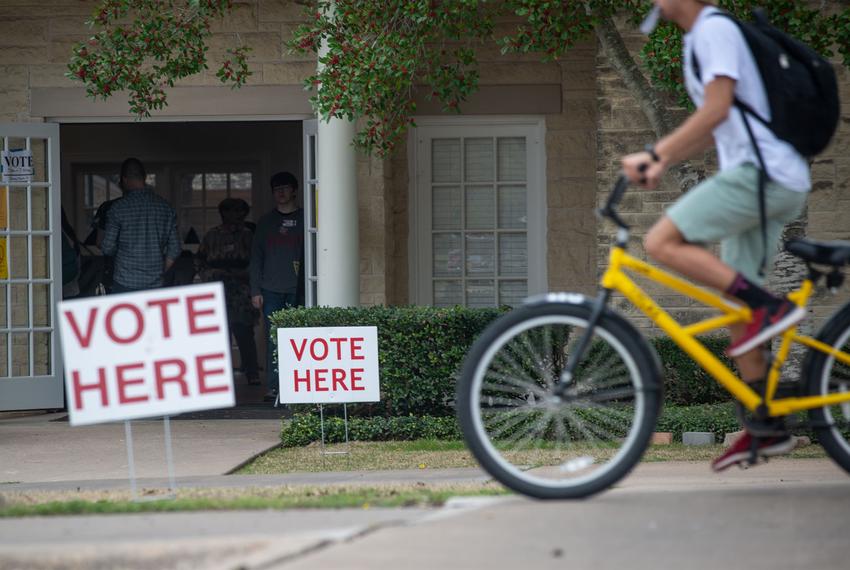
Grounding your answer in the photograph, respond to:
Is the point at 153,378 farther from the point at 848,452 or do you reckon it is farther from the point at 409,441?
the point at 409,441

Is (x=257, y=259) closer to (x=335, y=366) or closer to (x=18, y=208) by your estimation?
(x=18, y=208)

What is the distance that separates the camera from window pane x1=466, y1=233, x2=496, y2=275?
39.9 feet

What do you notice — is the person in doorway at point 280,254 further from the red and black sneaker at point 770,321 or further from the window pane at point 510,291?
the red and black sneaker at point 770,321

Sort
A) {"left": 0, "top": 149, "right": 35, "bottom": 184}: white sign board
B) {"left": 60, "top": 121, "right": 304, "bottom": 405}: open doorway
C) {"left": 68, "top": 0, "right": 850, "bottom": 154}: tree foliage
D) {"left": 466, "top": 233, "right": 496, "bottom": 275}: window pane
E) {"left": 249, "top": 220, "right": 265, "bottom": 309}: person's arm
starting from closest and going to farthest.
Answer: {"left": 68, "top": 0, "right": 850, "bottom": 154}: tree foliage
{"left": 0, "top": 149, "right": 35, "bottom": 184}: white sign board
{"left": 466, "top": 233, "right": 496, "bottom": 275}: window pane
{"left": 249, "top": 220, "right": 265, "bottom": 309}: person's arm
{"left": 60, "top": 121, "right": 304, "bottom": 405}: open doorway

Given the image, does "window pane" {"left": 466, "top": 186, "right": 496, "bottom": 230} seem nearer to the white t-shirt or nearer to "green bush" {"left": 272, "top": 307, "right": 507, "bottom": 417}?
"green bush" {"left": 272, "top": 307, "right": 507, "bottom": 417}

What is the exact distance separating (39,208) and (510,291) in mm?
4253

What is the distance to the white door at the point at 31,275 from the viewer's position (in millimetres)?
11477

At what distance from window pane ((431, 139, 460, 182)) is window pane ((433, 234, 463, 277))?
0.54 metres

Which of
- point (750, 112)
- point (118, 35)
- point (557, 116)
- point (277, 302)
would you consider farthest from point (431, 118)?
point (750, 112)

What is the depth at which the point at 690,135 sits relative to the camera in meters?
4.31

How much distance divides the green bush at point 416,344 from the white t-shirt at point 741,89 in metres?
4.98

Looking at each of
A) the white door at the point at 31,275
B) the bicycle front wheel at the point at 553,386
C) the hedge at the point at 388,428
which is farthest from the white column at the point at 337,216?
the bicycle front wheel at the point at 553,386

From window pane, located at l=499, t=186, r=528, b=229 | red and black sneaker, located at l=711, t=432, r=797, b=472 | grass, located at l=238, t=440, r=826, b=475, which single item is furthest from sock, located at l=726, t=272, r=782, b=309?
window pane, located at l=499, t=186, r=528, b=229

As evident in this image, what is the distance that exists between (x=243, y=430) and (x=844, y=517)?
6533mm
